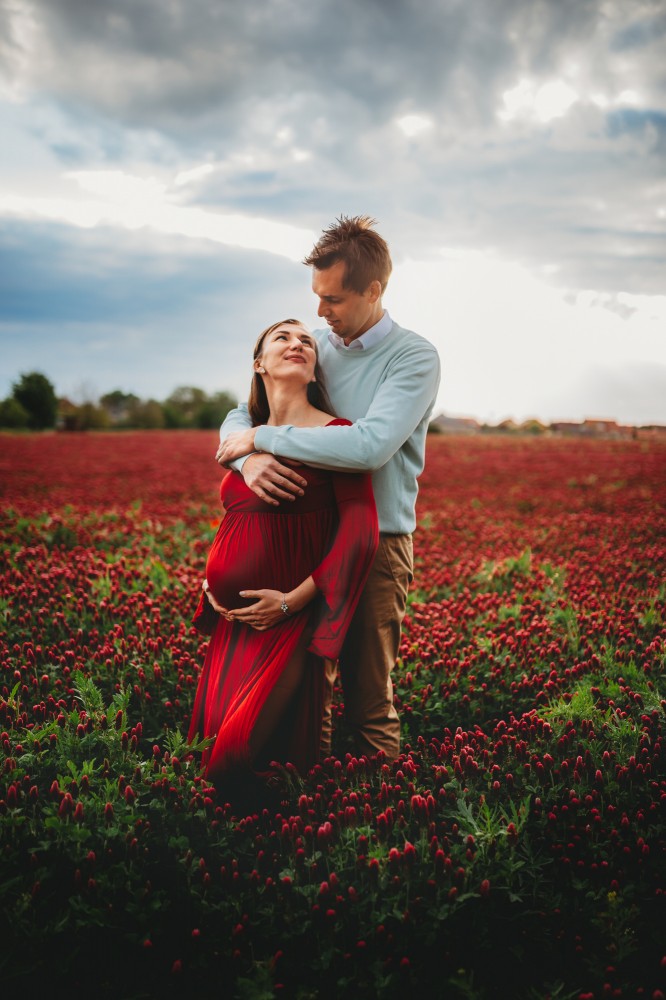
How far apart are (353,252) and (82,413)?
195 ft

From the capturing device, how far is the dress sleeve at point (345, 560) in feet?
10.3

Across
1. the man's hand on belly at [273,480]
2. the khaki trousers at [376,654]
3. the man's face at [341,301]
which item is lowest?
the khaki trousers at [376,654]

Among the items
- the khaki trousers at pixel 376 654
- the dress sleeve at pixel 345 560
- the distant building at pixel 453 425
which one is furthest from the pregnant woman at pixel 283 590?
the distant building at pixel 453 425

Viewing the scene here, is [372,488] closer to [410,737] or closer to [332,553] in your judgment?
[332,553]

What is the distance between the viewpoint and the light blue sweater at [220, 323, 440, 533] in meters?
3.00

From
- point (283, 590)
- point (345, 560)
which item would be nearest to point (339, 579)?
point (345, 560)

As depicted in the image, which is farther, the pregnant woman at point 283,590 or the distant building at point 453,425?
the distant building at point 453,425

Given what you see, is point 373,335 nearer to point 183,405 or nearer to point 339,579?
point 339,579

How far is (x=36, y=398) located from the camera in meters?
54.2

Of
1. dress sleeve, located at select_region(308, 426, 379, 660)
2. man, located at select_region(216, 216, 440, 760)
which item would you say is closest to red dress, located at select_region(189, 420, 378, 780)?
dress sleeve, located at select_region(308, 426, 379, 660)

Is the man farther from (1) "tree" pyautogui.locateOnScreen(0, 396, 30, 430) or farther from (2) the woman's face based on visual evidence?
(1) "tree" pyautogui.locateOnScreen(0, 396, 30, 430)

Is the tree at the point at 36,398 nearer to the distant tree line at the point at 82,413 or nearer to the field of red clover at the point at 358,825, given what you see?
the distant tree line at the point at 82,413

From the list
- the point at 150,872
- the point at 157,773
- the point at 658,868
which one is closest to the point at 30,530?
the point at 157,773

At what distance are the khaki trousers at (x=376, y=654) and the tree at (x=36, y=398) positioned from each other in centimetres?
5543
